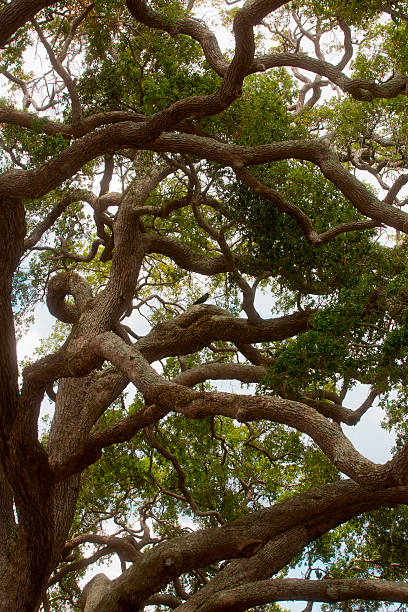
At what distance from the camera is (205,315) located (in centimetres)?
1055

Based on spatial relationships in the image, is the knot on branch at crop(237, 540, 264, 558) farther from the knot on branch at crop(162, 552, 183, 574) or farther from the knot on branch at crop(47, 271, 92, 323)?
the knot on branch at crop(47, 271, 92, 323)

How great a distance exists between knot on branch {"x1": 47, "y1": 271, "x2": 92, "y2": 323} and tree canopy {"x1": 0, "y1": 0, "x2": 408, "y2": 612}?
0.04 m

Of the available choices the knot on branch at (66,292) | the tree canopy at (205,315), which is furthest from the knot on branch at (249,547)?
the knot on branch at (66,292)

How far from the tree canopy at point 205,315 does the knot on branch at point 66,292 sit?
0.04 m

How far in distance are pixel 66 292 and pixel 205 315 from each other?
2.99 m

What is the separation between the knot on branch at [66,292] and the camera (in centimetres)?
1125

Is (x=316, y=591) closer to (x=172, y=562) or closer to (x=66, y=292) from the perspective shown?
(x=172, y=562)

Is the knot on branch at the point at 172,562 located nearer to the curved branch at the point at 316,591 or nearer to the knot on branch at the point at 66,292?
the curved branch at the point at 316,591

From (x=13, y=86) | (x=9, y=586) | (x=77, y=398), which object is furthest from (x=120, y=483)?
(x=13, y=86)

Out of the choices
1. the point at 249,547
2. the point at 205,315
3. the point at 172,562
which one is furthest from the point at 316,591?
the point at 205,315

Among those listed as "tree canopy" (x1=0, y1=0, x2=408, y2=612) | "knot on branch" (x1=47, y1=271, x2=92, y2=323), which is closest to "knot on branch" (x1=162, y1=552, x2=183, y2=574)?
"tree canopy" (x1=0, y1=0, x2=408, y2=612)

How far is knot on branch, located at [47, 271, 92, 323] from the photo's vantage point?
443 inches

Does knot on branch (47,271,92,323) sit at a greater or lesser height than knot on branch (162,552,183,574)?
greater

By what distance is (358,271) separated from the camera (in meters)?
9.70
